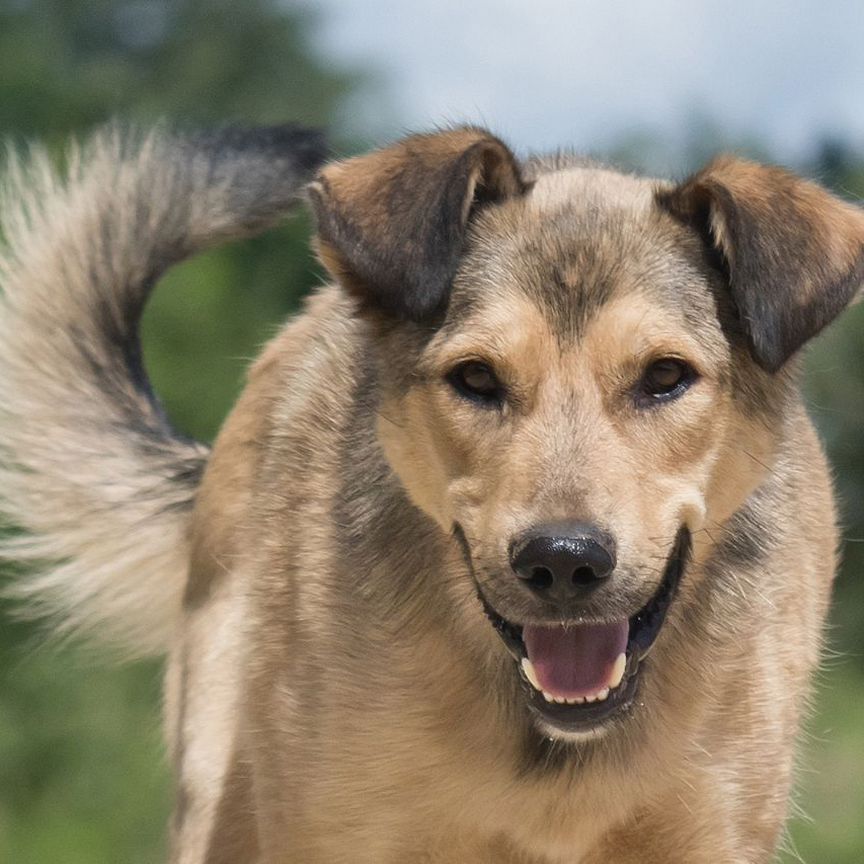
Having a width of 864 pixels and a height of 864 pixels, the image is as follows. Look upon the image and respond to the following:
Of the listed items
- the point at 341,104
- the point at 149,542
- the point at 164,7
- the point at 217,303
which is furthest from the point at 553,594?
the point at 164,7

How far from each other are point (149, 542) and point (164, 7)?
1312cm

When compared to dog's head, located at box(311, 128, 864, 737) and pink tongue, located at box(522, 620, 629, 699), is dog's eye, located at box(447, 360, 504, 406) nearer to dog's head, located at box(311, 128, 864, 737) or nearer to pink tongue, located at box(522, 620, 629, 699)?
dog's head, located at box(311, 128, 864, 737)

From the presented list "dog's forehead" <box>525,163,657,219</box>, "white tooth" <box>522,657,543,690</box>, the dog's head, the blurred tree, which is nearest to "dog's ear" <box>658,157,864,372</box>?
the dog's head

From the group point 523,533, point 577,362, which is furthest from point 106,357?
point 523,533

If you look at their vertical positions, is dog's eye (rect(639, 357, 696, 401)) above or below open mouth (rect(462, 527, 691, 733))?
above

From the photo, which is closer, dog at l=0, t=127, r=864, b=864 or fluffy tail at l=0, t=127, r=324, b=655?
dog at l=0, t=127, r=864, b=864

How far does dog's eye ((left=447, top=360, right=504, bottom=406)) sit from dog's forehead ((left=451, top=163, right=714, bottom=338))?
14 centimetres

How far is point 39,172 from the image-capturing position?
546cm

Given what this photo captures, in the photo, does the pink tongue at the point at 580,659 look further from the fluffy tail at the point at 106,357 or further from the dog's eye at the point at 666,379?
the fluffy tail at the point at 106,357

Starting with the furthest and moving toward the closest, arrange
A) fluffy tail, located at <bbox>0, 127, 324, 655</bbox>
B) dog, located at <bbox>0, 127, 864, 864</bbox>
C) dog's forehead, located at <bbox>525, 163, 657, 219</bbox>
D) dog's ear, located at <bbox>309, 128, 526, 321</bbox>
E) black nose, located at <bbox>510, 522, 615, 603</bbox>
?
fluffy tail, located at <bbox>0, 127, 324, 655</bbox> < dog's forehead, located at <bbox>525, 163, 657, 219</bbox> < dog's ear, located at <bbox>309, 128, 526, 321</bbox> < dog, located at <bbox>0, 127, 864, 864</bbox> < black nose, located at <bbox>510, 522, 615, 603</bbox>

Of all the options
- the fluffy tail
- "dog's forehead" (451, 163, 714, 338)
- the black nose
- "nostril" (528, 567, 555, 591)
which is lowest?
the fluffy tail

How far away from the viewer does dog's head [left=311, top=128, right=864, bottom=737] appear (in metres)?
3.54

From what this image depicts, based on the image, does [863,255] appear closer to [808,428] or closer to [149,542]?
[808,428]

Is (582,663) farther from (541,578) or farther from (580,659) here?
(541,578)
